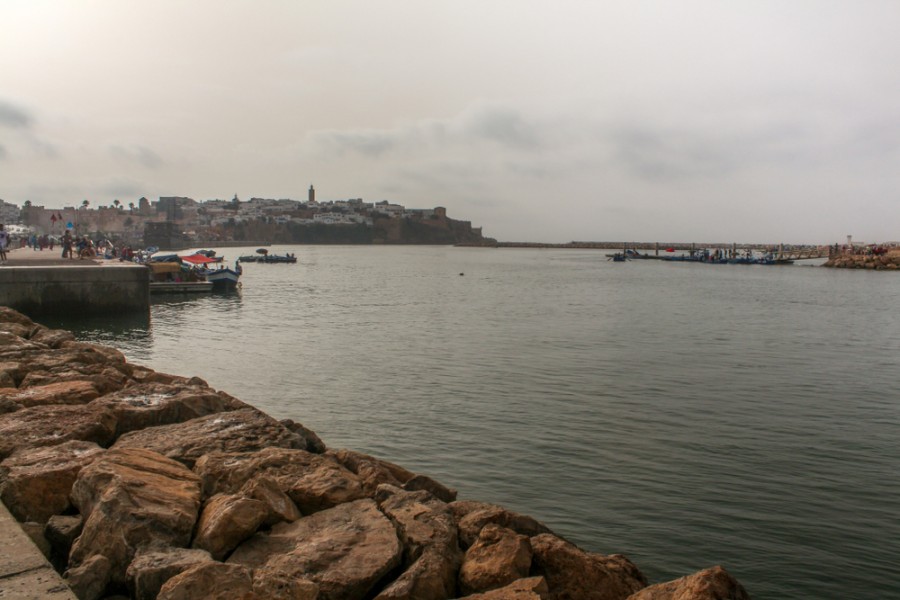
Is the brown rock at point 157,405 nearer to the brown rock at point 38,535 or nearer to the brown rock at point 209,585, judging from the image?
the brown rock at point 38,535

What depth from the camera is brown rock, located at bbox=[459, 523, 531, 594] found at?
4.31 m

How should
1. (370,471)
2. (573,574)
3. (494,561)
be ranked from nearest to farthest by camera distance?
(494,561)
(573,574)
(370,471)

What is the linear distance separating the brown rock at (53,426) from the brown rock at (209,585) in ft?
9.70

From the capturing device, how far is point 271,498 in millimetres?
4766

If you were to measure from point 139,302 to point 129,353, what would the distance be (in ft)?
21.5

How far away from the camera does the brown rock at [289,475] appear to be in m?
5.14

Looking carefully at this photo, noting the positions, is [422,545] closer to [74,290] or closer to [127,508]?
[127,508]

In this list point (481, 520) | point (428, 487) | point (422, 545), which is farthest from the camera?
point (428, 487)

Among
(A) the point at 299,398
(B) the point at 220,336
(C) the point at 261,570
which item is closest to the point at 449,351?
(A) the point at 299,398

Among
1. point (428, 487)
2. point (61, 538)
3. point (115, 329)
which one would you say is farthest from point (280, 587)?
point (115, 329)

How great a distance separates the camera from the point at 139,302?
78.8 ft

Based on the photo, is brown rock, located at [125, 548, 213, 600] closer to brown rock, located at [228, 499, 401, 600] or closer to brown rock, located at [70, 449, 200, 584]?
brown rock, located at [70, 449, 200, 584]

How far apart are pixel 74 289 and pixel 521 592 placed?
72.8 feet

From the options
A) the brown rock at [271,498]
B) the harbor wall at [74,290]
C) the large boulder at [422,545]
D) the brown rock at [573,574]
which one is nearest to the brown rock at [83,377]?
the brown rock at [271,498]
